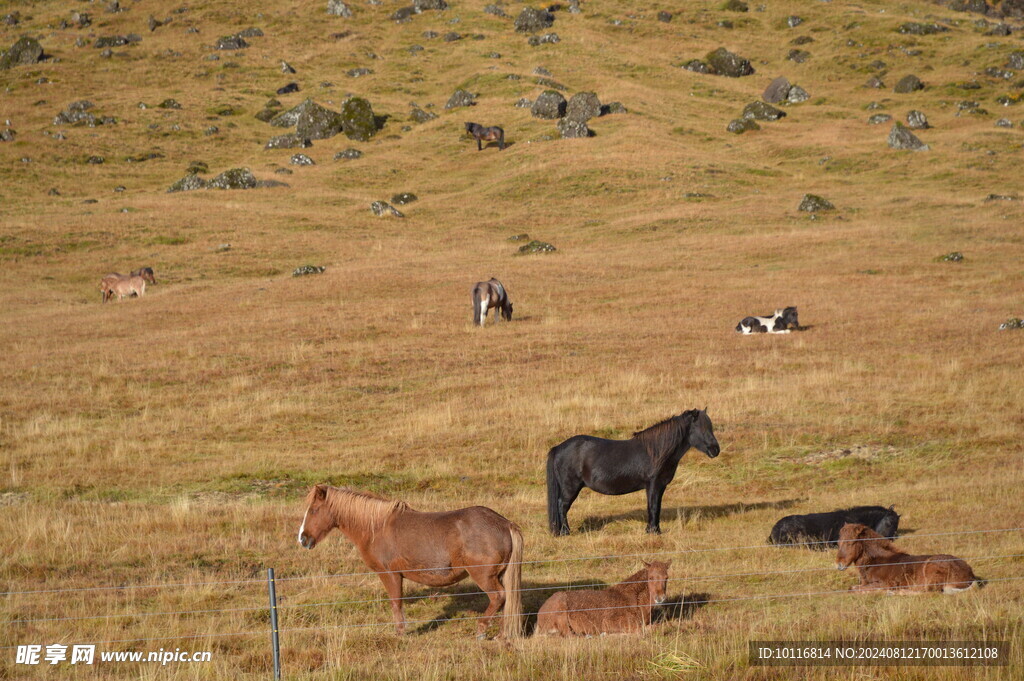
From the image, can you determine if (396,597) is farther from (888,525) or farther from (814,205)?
(814,205)

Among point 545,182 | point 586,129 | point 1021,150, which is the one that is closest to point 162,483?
point 545,182

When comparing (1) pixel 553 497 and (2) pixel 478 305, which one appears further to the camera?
(2) pixel 478 305

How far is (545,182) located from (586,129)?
451 inches

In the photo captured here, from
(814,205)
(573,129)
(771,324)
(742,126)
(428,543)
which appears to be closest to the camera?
(428,543)

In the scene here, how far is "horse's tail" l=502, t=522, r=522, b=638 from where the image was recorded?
27.5 ft

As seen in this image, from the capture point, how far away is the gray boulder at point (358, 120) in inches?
3189

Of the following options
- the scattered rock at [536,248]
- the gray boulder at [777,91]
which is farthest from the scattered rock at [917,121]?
the scattered rock at [536,248]

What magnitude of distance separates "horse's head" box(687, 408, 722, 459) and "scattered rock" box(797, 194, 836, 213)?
42.7 m

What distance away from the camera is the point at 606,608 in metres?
8.63

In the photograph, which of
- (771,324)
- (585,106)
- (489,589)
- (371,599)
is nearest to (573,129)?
(585,106)

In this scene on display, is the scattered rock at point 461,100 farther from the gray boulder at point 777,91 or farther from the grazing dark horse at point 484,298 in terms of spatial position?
the grazing dark horse at point 484,298

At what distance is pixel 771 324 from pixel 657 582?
21228 mm

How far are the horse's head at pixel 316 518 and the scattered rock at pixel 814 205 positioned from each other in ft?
158

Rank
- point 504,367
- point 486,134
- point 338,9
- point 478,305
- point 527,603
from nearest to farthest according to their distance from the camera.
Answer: point 527,603
point 504,367
point 478,305
point 486,134
point 338,9
